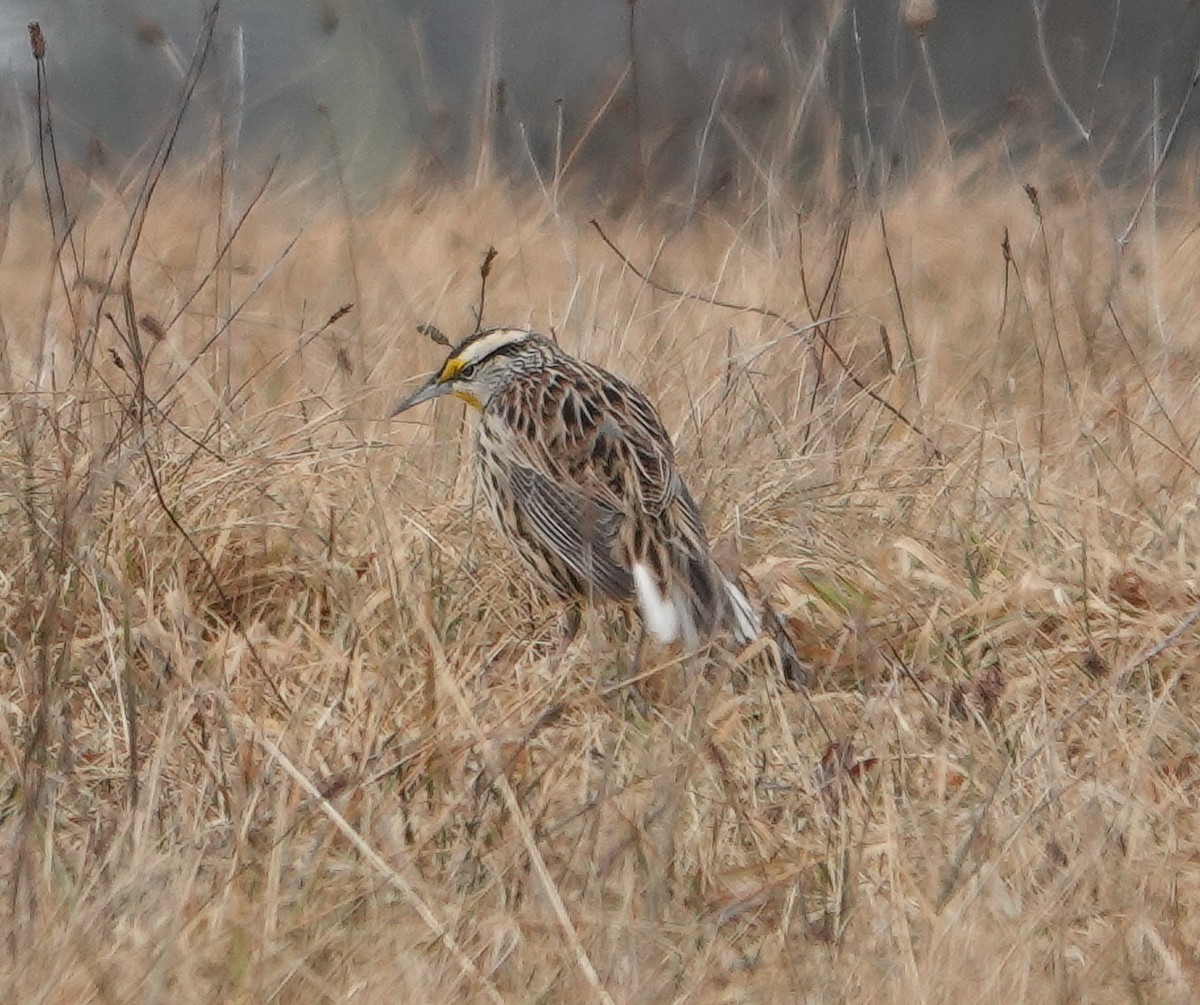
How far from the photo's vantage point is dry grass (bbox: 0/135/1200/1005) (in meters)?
2.84

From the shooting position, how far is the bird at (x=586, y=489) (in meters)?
4.04

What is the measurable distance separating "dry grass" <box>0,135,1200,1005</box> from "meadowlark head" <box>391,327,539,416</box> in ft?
0.66

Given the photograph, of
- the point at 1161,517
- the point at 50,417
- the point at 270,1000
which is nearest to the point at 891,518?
the point at 1161,517

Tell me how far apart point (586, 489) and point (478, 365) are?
0.63 meters

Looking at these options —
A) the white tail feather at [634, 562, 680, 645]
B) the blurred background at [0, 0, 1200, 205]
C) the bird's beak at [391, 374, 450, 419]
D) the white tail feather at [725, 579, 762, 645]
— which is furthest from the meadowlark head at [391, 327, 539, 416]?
the blurred background at [0, 0, 1200, 205]

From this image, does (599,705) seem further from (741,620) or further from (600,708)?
(741,620)

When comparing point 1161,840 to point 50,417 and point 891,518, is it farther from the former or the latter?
point 50,417

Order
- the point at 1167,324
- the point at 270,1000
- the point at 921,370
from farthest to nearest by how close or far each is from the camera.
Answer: the point at 1167,324 < the point at 921,370 < the point at 270,1000

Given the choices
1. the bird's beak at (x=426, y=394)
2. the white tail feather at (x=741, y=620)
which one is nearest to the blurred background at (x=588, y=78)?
the bird's beak at (x=426, y=394)

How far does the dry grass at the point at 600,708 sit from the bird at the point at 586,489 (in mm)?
106

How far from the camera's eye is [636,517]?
4.20 metres

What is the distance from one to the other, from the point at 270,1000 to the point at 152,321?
2106 millimetres

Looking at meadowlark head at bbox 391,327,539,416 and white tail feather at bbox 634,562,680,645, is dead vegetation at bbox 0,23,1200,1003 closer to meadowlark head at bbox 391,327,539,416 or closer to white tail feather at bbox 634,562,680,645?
white tail feather at bbox 634,562,680,645

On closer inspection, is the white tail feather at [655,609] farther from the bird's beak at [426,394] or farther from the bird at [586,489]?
the bird's beak at [426,394]
